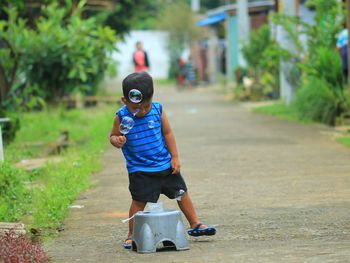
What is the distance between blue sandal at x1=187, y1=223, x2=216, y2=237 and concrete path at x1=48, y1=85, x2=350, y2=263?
86 millimetres

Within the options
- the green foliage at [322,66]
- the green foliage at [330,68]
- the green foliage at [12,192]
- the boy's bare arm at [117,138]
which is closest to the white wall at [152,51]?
the green foliage at [322,66]

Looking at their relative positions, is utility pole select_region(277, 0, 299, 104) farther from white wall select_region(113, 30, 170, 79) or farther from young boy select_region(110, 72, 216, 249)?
white wall select_region(113, 30, 170, 79)

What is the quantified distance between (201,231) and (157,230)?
1.52 ft

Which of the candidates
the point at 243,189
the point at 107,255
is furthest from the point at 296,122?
the point at 107,255

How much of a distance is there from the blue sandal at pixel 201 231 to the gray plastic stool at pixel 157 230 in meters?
0.29

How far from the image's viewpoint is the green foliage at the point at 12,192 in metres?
9.88

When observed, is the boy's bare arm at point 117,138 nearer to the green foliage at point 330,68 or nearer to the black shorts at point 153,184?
the black shorts at point 153,184

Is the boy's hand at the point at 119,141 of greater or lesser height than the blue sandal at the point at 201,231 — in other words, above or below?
above

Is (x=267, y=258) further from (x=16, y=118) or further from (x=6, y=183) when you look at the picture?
(x=16, y=118)

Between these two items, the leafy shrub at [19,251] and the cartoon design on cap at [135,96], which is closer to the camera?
the leafy shrub at [19,251]

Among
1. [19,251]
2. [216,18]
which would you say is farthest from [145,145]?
[216,18]

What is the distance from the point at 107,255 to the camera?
24.4 ft

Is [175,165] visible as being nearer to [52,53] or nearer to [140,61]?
[52,53]

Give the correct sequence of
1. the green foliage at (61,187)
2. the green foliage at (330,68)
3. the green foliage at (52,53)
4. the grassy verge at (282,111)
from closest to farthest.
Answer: the green foliage at (61,187)
the green foliage at (52,53)
the green foliage at (330,68)
the grassy verge at (282,111)
